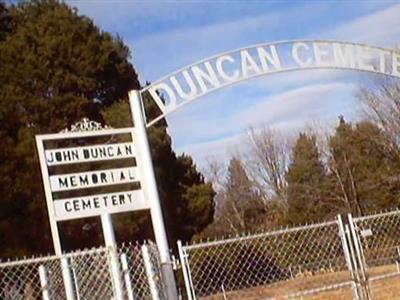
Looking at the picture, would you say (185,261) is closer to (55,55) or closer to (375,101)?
(55,55)

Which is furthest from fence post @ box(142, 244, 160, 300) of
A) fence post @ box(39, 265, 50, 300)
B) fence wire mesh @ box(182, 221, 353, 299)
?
fence wire mesh @ box(182, 221, 353, 299)

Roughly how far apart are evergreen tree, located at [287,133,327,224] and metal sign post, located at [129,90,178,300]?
3012cm

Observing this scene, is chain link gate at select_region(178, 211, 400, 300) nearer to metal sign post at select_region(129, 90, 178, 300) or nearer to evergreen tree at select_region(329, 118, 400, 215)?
metal sign post at select_region(129, 90, 178, 300)

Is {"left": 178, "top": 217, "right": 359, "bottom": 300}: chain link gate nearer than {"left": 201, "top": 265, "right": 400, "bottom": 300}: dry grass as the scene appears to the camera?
No

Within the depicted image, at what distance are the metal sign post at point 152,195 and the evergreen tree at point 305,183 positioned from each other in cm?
3012

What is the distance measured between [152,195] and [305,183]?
34226 millimetres

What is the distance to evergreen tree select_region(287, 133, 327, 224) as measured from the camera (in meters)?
38.3

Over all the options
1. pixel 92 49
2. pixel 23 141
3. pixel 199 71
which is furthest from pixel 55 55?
pixel 199 71

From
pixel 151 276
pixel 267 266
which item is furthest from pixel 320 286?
pixel 151 276

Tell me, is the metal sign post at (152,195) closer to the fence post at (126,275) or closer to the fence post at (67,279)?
the fence post at (126,275)

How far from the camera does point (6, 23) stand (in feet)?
83.1

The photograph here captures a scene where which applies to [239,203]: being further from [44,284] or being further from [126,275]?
[44,284]

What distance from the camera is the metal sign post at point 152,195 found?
6.27 metres

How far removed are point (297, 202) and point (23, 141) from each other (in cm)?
2009
